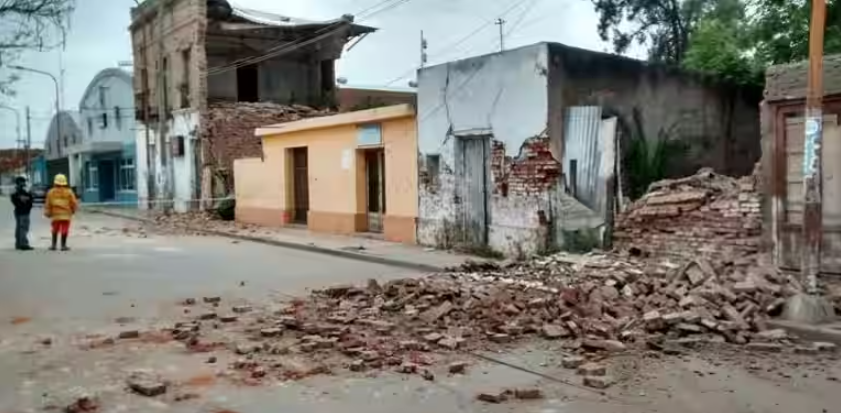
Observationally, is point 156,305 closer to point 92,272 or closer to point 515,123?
point 92,272

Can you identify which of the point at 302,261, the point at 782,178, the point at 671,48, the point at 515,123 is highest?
the point at 671,48

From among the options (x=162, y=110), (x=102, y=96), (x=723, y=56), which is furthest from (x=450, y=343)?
(x=102, y=96)

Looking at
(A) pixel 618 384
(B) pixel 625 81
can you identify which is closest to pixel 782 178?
(B) pixel 625 81

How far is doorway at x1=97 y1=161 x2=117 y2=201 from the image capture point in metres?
49.0

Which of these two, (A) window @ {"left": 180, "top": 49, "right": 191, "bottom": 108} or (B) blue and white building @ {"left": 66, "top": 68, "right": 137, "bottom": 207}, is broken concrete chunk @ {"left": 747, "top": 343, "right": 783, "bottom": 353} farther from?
(B) blue and white building @ {"left": 66, "top": 68, "right": 137, "bottom": 207}

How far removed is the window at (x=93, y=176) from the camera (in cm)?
4962

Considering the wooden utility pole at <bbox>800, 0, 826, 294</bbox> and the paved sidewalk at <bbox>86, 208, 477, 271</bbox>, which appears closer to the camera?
the wooden utility pole at <bbox>800, 0, 826, 294</bbox>

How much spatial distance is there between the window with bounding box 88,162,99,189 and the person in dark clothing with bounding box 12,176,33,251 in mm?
32918

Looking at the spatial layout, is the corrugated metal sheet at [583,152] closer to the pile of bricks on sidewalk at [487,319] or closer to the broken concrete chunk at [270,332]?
the pile of bricks on sidewalk at [487,319]

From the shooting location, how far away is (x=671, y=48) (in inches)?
1160

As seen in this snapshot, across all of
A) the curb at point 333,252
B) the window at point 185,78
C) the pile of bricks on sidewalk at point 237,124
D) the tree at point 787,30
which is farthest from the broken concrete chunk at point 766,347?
the window at point 185,78

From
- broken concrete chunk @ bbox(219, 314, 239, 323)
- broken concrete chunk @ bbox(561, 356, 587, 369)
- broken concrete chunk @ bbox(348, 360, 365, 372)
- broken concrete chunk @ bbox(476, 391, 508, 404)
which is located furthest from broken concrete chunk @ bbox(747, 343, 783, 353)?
broken concrete chunk @ bbox(219, 314, 239, 323)

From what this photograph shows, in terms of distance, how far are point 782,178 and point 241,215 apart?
65.5 ft

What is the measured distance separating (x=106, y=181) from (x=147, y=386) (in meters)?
47.0
